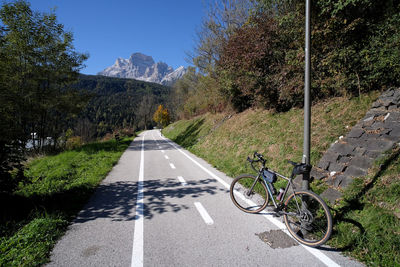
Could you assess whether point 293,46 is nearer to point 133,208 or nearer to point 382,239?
point 382,239

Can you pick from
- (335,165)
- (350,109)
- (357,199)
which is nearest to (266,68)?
(350,109)

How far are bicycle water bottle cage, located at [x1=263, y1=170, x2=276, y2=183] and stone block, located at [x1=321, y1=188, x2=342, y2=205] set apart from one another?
4.56 ft

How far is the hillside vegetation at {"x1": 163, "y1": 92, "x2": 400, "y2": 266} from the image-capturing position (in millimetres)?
2764

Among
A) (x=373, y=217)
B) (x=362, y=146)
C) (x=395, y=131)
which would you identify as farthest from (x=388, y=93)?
(x=373, y=217)

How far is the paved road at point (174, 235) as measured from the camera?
264 centimetres

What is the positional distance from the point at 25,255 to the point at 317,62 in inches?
420

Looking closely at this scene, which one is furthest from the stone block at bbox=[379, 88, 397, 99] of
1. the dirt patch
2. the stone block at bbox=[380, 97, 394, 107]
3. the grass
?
the dirt patch

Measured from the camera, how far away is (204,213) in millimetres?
4016

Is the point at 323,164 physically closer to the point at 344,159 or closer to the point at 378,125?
the point at 344,159

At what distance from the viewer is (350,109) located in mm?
6605

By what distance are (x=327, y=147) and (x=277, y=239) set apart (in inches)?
155

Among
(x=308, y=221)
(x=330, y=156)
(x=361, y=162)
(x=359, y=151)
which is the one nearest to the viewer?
(x=308, y=221)

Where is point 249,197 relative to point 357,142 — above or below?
below

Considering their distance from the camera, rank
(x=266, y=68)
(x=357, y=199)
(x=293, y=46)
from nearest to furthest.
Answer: (x=357, y=199)
(x=293, y=46)
(x=266, y=68)
